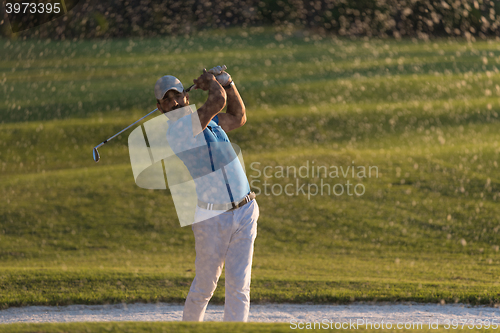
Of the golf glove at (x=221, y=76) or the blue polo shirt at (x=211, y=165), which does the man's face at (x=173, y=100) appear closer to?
the blue polo shirt at (x=211, y=165)

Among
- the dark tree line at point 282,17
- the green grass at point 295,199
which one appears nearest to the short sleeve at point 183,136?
the green grass at point 295,199

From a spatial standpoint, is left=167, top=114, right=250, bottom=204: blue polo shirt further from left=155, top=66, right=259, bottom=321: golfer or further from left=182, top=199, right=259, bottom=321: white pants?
left=182, top=199, right=259, bottom=321: white pants

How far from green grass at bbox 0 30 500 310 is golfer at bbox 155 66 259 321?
240cm

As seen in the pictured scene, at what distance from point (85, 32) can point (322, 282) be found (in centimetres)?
4425

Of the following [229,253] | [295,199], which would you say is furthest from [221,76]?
[295,199]

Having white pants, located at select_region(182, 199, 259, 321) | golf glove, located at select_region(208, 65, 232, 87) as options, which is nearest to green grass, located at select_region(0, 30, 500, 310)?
white pants, located at select_region(182, 199, 259, 321)

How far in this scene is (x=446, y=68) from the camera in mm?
30766

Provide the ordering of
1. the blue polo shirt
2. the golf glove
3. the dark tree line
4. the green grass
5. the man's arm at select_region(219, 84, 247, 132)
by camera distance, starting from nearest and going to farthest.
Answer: the blue polo shirt < the golf glove < the man's arm at select_region(219, 84, 247, 132) < the green grass < the dark tree line

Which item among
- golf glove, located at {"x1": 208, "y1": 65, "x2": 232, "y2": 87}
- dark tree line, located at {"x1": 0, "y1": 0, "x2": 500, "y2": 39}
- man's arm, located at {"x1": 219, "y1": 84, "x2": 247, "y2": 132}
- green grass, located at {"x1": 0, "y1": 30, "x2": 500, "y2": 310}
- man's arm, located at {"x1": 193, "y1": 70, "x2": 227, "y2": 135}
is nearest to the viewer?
man's arm, located at {"x1": 193, "y1": 70, "x2": 227, "y2": 135}

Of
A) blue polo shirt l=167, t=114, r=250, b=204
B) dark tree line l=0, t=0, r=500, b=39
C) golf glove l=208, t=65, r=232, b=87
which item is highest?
golf glove l=208, t=65, r=232, b=87

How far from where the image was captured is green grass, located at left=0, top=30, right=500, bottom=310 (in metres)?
7.06

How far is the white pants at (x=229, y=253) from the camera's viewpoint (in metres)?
4.11

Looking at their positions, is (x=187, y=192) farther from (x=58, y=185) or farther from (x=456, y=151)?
(x=456, y=151)

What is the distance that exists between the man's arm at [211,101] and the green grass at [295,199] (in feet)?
10.3
